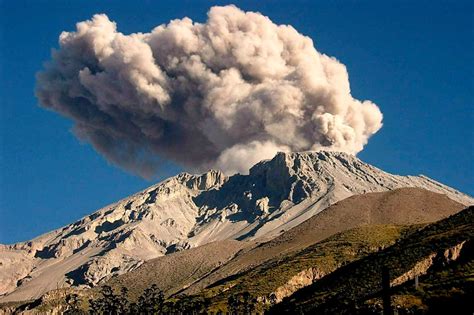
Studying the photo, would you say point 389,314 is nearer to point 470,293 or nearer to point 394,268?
point 470,293

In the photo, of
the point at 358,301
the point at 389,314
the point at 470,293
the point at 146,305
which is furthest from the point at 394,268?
the point at 389,314

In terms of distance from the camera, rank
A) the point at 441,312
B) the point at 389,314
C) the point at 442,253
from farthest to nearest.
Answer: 1. the point at 442,253
2. the point at 441,312
3. the point at 389,314

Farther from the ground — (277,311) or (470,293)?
(277,311)

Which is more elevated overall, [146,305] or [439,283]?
[146,305]

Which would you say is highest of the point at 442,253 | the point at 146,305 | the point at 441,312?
the point at 146,305

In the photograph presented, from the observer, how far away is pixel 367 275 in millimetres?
198500

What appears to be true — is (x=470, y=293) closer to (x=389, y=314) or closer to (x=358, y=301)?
(x=358, y=301)

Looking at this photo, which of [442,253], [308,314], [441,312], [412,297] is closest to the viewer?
[441,312]

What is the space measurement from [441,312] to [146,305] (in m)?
83.8

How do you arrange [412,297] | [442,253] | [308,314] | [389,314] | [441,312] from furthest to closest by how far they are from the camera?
[442,253], [308,314], [412,297], [441,312], [389,314]

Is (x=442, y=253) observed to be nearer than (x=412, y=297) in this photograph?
No

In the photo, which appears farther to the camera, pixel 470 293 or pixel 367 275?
pixel 367 275

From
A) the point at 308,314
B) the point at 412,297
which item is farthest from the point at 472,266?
the point at 308,314

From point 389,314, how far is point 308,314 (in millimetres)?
149002
